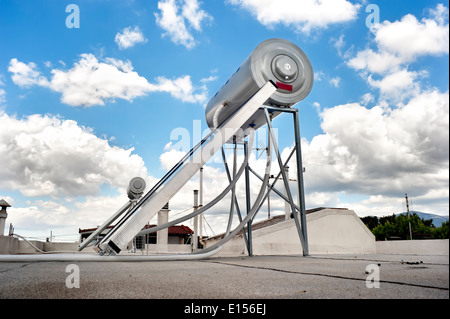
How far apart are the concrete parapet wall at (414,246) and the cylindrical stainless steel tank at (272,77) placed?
247 inches

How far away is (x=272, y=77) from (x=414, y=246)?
896cm

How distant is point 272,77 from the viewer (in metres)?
6.59

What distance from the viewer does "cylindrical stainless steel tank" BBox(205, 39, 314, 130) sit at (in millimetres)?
6543

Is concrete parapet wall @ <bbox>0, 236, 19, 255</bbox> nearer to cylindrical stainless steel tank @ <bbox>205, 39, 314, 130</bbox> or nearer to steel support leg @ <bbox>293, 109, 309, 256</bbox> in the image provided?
cylindrical stainless steel tank @ <bbox>205, 39, 314, 130</bbox>

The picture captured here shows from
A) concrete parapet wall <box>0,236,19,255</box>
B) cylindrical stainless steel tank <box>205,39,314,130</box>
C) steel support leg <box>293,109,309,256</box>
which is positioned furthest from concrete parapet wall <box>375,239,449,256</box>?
concrete parapet wall <box>0,236,19,255</box>

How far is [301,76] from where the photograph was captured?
7.01 meters

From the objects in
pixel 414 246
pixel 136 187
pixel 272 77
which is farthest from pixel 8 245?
pixel 414 246

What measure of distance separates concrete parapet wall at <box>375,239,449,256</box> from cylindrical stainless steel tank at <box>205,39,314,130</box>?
6261mm

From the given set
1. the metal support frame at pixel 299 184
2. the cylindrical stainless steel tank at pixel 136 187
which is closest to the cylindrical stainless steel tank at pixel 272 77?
the metal support frame at pixel 299 184

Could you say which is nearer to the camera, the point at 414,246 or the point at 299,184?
the point at 299,184

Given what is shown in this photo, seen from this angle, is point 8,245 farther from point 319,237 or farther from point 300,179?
point 319,237

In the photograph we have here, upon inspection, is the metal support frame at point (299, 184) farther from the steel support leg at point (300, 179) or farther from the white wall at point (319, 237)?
the white wall at point (319, 237)
